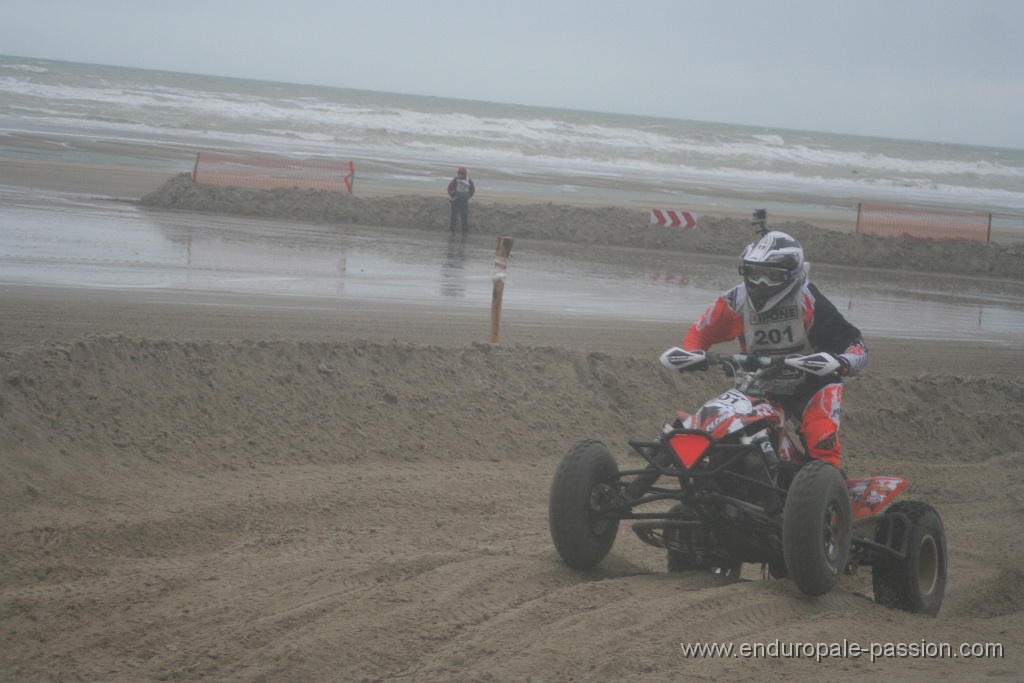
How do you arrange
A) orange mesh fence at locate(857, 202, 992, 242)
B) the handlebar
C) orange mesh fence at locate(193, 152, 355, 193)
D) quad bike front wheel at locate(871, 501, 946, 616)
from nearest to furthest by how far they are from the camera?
1. quad bike front wheel at locate(871, 501, 946, 616)
2. the handlebar
3. orange mesh fence at locate(193, 152, 355, 193)
4. orange mesh fence at locate(857, 202, 992, 242)

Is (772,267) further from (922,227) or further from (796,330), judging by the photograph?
(922,227)

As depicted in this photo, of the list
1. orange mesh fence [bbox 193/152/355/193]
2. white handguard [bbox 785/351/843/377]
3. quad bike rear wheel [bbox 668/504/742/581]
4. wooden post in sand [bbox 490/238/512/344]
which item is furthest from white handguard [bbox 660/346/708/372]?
orange mesh fence [bbox 193/152/355/193]

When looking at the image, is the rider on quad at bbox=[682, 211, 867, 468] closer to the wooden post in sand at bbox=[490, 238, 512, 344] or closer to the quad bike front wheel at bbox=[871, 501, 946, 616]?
the quad bike front wheel at bbox=[871, 501, 946, 616]

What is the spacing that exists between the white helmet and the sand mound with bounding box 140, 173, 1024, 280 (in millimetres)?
18190

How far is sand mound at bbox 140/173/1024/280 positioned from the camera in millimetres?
24031

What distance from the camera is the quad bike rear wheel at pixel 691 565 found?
18.9 feet

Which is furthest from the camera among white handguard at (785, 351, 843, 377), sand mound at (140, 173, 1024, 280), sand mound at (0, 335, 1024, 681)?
sand mound at (140, 173, 1024, 280)

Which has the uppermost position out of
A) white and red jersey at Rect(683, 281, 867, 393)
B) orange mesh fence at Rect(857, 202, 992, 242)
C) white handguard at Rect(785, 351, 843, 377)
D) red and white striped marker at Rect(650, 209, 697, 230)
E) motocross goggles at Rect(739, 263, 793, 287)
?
orange mesh fence at Rect(857, 202, 992, 242)

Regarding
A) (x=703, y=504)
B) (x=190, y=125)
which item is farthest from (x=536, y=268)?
(x=190, y=125)

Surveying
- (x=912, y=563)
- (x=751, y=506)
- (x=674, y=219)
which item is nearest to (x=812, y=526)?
(x=751, y=506)

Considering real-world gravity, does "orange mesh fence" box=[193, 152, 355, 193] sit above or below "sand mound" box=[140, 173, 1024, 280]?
above

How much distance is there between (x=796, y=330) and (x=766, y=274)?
1.44ft

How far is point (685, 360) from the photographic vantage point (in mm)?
5996

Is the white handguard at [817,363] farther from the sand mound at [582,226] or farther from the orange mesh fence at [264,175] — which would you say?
the orange mesh fence at [264,175]
